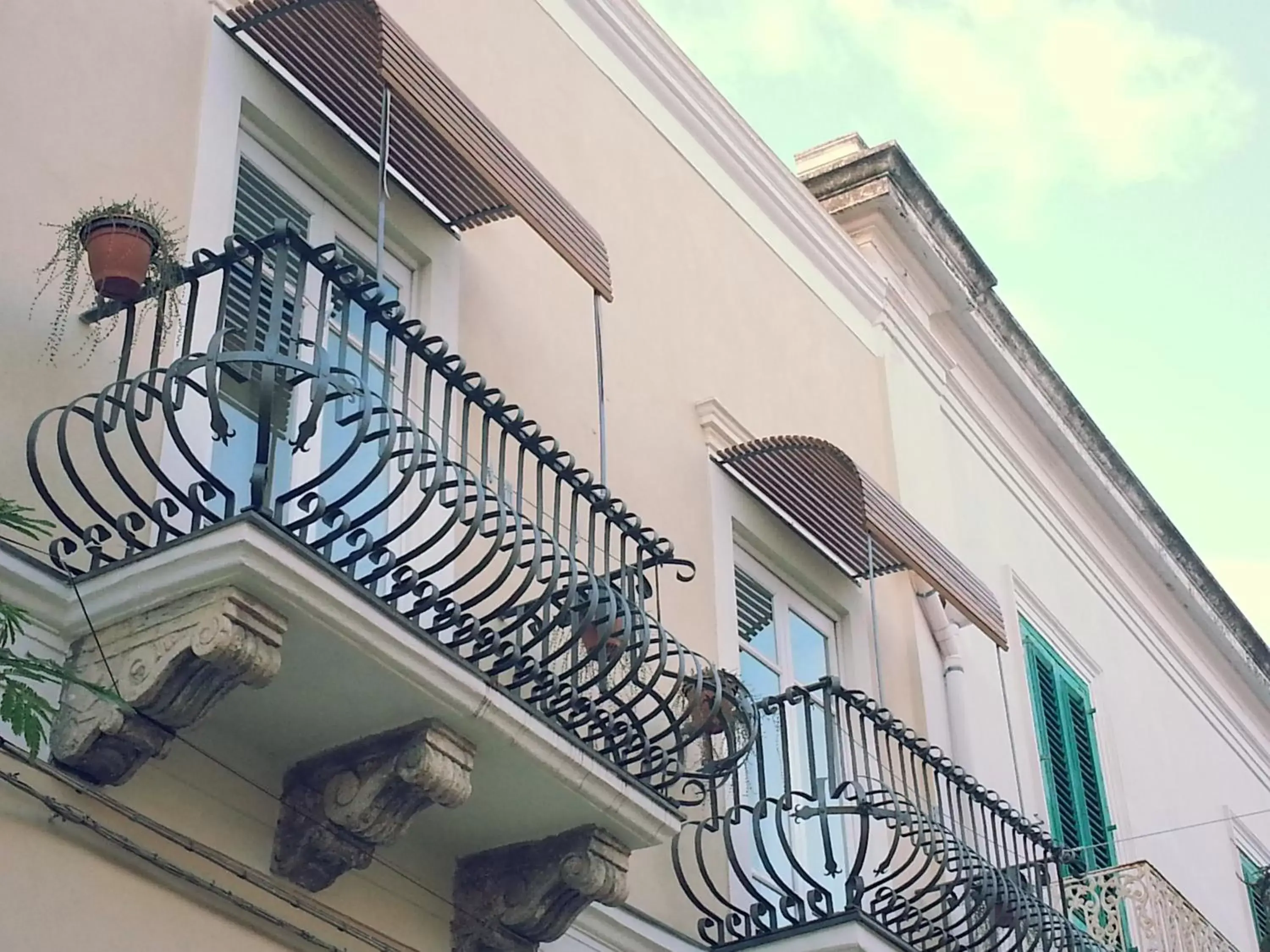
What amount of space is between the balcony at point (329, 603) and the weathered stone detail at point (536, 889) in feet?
0.11

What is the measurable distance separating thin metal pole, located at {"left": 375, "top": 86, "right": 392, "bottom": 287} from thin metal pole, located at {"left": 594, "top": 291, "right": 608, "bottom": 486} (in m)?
0.93

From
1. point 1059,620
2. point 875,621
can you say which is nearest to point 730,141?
point 875,621

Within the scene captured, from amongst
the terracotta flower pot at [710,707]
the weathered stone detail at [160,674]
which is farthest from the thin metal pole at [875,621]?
the weathered stone detail at [160,674]

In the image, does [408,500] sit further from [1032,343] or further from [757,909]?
[1032,343]

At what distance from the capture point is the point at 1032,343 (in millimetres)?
13070

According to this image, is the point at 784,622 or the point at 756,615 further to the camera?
the point at 784,622

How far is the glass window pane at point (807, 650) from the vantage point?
912 centimetres

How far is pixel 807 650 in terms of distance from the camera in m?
9.26

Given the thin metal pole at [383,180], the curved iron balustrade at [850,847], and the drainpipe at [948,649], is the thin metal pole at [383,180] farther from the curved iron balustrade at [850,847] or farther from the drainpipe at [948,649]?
the drainpipe at [948,649]

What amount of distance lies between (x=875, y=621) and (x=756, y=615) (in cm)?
54

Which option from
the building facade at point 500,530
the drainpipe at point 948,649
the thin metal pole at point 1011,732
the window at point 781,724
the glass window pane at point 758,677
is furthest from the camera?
the thin metal pole at point 1011,732

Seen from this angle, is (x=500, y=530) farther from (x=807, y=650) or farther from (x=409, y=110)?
(x=807, y=650)

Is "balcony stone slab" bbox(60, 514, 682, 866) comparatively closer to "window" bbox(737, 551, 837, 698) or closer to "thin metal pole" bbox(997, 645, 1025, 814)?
"window" bbox(737, 551, 837, 698)

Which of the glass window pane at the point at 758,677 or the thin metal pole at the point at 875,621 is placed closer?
the glass window pane at the point at 758,677
